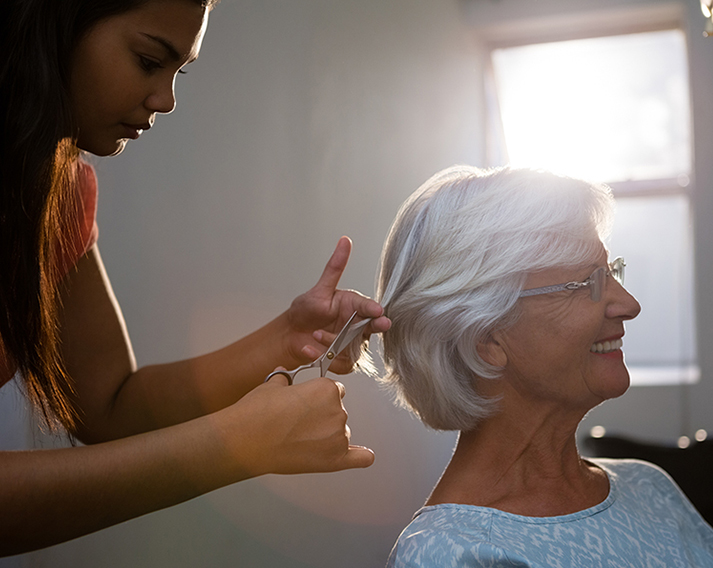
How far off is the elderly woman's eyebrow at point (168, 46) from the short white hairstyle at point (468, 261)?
0.57 metres

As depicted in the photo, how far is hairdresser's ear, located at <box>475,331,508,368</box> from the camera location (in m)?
1.25

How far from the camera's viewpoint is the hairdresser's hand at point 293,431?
0.84m

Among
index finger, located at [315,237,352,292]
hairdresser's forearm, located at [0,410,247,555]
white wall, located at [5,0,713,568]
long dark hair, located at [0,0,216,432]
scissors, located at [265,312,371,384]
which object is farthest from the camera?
white wall, located at [5,0,713,568]

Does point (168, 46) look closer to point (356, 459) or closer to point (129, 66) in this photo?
point (129, 66)

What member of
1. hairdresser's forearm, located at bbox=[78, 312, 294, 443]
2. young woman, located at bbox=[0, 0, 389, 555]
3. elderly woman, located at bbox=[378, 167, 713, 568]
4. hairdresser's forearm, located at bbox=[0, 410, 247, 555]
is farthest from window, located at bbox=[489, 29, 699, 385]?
hairdresser's forearm, located at bbox=[0, 410, 247, 555]

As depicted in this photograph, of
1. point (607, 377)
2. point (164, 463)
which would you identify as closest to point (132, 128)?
point (164, 463)

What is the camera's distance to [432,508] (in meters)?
1.18

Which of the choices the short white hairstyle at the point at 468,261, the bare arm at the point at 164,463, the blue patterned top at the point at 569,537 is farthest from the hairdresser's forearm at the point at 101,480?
the short white hairstyle at the point at 468,261

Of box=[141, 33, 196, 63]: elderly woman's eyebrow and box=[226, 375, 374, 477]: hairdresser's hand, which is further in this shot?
box=[141, 33, 196, 63]: elderly woman's eyebrow

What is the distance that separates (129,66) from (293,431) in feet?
2.18

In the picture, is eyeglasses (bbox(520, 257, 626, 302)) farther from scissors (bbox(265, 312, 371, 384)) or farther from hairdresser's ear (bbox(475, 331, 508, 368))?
scissors (bbox(265, 312, 371, 384))

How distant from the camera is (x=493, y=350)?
4.10 ft

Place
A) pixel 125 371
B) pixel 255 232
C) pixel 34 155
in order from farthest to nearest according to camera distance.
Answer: pixel 255 232 < pixel 125 371 < pixel 34 155

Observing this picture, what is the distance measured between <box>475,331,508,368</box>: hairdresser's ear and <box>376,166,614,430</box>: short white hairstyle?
0.02m
